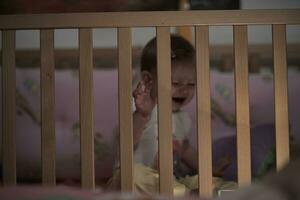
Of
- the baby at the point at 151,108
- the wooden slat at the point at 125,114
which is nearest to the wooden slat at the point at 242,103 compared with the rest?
the baby at the point at 151,108

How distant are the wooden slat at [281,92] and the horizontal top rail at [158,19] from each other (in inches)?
1.2

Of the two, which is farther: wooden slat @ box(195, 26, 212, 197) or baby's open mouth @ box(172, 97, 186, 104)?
baby's open mouth @ box(172, 97, 186, 104)

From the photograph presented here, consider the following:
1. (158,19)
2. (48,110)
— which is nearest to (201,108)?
(158,19)

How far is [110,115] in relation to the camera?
1.26 meters

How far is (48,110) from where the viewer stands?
1.00 m

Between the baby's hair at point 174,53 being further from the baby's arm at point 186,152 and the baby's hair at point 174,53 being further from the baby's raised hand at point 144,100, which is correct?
the baby's arm at point 186,152

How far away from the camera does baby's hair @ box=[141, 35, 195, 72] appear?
1076 millimetres

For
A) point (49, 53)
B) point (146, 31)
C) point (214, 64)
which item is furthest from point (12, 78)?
point (214, 64)

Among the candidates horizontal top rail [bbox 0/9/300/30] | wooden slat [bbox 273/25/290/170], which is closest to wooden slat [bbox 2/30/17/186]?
horizontal top rail [bbox 0/9/300/30]

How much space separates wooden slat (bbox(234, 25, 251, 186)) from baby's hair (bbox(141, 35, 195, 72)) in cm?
14

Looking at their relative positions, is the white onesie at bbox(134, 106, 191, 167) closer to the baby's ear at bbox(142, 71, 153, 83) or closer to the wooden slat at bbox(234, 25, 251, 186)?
the baby's ear at bbox(142, 71, 153, 83)

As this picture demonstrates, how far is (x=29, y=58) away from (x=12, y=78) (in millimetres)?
292

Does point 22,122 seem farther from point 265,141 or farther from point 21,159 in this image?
point 265,141

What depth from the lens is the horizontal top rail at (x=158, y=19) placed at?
3.19 ft
